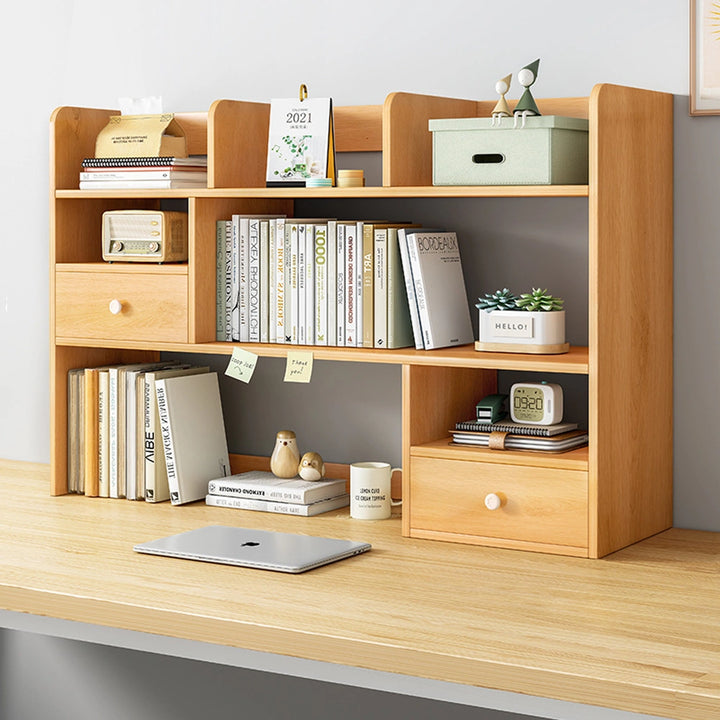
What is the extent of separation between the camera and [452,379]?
7.03ft

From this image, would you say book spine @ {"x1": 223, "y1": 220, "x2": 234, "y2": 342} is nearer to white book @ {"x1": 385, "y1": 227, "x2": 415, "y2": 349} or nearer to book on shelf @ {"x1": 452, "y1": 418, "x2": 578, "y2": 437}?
white book @ {"x1": 385, "y1": 227, "x2": 415, "y2": 349}

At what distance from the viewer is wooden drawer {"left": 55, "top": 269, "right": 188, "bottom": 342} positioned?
2264 millimetres

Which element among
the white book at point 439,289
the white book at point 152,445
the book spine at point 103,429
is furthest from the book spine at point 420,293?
the book spine at point 103,429

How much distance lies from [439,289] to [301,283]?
255 mm

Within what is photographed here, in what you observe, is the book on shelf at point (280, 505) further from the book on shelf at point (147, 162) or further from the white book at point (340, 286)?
the book on shelf at point (147, 162)

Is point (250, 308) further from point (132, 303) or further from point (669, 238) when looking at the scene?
point (669, 238)

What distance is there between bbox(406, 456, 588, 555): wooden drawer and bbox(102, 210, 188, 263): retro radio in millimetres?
654

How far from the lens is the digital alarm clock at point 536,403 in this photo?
6.61ft

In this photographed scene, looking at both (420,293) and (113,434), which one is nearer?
(420,293)

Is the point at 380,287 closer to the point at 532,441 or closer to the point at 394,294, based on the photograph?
the point at 394,294

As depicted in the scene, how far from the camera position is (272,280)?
2.23 m

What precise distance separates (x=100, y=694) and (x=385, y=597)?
4.09 ft

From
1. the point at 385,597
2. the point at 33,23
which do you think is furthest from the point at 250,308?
the point at 33,23

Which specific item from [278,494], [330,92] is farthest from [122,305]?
[330,92]
